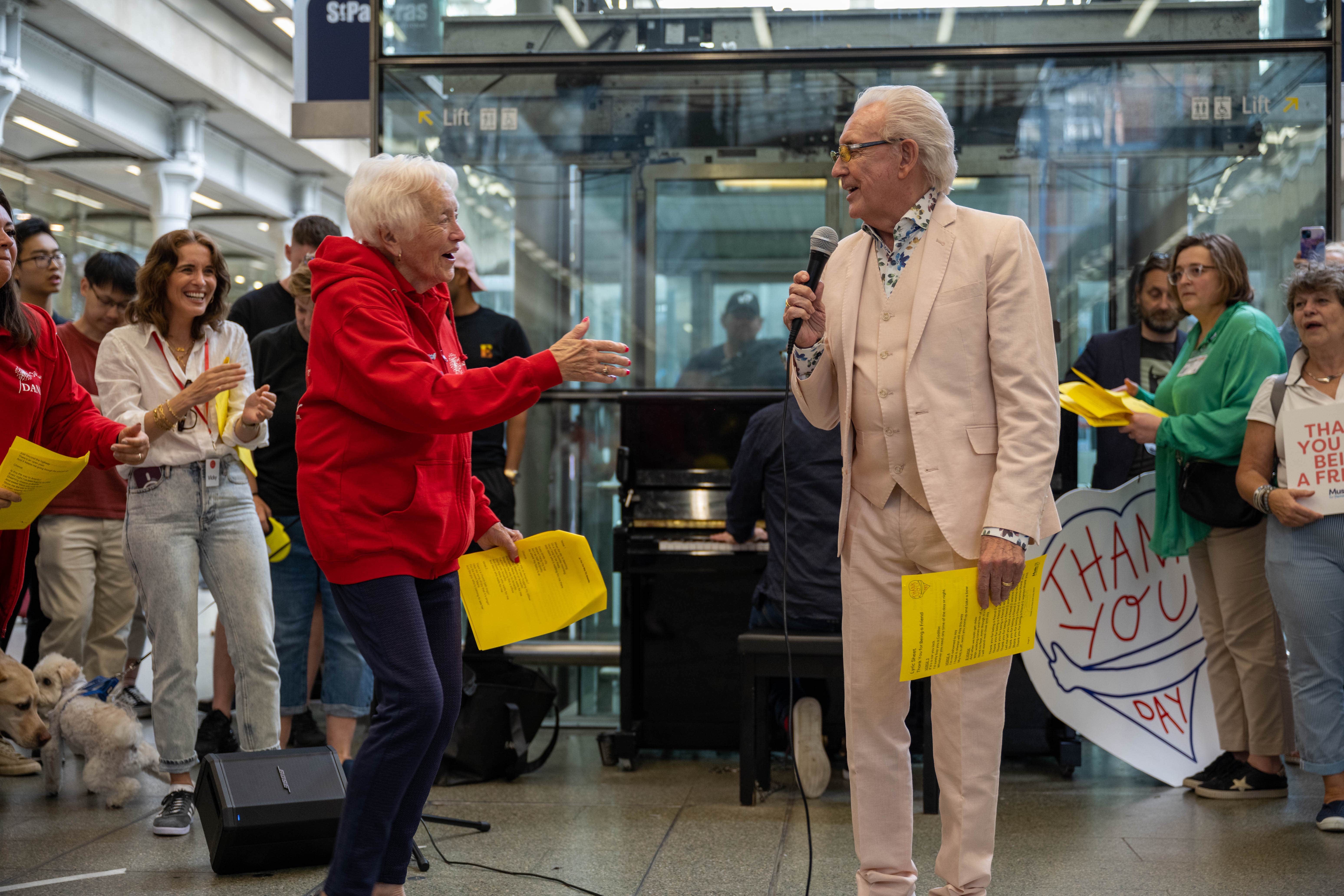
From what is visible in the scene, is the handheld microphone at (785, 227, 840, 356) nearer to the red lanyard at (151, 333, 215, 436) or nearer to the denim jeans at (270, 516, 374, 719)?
the red lanyard at (151, 333, 215, 436)

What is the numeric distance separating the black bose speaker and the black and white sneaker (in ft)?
1.15

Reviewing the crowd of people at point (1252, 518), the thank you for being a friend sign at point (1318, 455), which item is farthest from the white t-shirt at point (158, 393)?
the thank you for being a friend sign at point (1318, 455)

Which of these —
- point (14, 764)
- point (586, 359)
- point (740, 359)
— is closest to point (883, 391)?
point (586, 359)

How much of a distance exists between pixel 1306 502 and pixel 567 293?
3.43 m

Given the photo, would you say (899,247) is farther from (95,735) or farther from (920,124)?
(95,735)

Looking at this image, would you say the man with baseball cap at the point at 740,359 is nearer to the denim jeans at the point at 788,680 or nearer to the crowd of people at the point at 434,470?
the crowd of people at the point at 434,470

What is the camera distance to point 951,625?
231 cm

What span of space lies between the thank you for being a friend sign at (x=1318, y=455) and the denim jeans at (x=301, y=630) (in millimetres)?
3054

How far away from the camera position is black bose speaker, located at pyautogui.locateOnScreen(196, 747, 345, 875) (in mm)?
3061

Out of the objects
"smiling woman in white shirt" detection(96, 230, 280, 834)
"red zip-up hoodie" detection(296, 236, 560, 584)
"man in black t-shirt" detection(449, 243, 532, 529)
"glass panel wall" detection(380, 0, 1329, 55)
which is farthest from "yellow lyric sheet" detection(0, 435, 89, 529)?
"glass panel wall" detection(380, 0, 1329, 55)

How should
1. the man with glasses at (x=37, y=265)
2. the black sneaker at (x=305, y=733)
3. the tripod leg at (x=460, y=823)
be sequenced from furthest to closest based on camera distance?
the black sneaker at (x=305, y=733)
the man with glasses at (x=37, y=265)
the tripod leg at (x=460, y=823)

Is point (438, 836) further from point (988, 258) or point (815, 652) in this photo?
point (988, 258)

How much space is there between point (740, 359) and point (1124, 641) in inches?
87.5

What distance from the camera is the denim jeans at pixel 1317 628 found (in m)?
3.60
